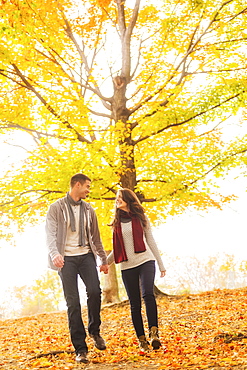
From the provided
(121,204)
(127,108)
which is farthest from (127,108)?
(121,204)

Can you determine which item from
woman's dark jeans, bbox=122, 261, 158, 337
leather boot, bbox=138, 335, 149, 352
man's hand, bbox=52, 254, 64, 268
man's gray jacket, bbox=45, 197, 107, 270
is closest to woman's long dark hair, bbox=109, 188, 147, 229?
man's gray jacket, bbox=45, 197, 107, 270

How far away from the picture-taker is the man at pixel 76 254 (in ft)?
14.1

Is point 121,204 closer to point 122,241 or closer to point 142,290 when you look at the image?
point 122,241

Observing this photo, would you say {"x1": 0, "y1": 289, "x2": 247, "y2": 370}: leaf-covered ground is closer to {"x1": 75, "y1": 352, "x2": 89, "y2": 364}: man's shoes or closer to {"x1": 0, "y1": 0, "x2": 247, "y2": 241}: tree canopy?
{"x1": 75, "y1": 352, "x2": 89, "y2": 364}: man's shoes

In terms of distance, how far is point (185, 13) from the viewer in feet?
37.6

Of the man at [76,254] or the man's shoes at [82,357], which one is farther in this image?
the man at [76,254]

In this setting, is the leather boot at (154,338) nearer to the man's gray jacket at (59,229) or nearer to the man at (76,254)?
the man at (76,254)

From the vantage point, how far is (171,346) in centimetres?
489

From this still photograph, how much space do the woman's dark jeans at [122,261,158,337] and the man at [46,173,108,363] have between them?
367mm

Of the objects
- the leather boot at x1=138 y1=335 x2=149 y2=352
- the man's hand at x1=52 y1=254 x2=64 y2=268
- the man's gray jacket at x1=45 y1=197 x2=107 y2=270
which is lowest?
the leather boot at x1=138 y1=335 x2=149 y2=352

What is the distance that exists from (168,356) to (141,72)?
10846 mm

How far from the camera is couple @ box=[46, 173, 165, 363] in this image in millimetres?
4367

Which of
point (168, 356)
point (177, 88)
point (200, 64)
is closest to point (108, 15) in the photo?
point (200, 64)

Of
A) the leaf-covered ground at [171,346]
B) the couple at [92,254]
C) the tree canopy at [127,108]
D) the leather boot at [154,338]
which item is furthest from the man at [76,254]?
the tree canopy at [127,108]
